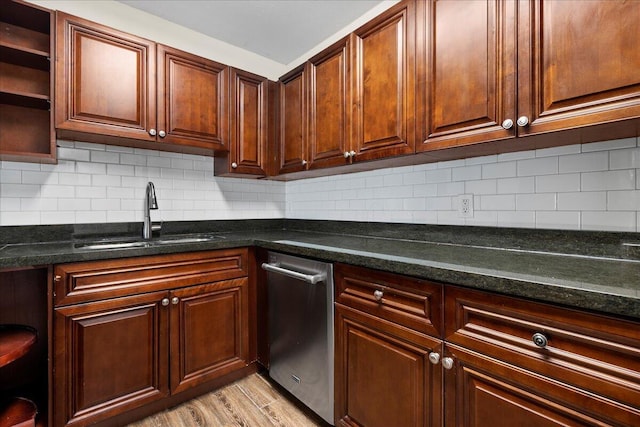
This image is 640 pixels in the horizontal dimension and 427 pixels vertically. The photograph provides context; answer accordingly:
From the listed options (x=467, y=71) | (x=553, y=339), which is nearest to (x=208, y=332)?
(x=553, y=339)

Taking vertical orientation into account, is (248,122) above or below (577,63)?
above

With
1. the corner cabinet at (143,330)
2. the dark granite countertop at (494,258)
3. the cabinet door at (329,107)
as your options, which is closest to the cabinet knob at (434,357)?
the dark granite countertop at (494,258)

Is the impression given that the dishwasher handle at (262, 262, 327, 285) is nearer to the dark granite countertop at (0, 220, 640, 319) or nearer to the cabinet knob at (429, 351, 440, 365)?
the dark granite countertop at (0, 220, 640, 319)

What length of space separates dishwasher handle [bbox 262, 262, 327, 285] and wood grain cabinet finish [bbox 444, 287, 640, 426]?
620 mm

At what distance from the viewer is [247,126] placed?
2.30 metres

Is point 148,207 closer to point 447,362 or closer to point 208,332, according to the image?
point 208,332

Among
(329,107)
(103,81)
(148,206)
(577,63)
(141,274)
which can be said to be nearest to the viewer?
(577,63)

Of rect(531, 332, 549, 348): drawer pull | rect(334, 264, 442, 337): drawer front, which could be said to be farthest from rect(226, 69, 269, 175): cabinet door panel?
rect(531, 332, 549, 348): drawer pull

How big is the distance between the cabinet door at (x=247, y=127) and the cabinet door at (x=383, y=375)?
1.34 metres

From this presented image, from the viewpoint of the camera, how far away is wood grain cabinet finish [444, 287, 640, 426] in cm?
73

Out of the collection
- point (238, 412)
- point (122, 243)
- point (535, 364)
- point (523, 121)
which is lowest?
point (238, 412)

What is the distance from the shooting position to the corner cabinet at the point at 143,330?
1.42m

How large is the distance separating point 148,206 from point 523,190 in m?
2.14

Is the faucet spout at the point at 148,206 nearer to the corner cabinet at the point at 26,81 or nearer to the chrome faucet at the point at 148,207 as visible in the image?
the chrome faucet at the point at 148,207
